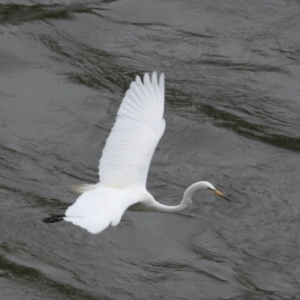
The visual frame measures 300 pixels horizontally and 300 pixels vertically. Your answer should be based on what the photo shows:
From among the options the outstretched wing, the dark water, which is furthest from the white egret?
the dark water

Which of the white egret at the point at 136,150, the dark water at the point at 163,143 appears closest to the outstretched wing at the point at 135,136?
the white egret at the point at 136,150

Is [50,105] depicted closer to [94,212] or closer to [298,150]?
[298,150]

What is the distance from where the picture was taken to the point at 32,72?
26.1ft

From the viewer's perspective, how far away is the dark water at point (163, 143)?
609cm

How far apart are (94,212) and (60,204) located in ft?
7.00

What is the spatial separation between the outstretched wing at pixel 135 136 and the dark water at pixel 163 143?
836 mm

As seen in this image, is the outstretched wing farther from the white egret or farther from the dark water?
the dark water

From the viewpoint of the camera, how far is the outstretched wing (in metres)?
5.60

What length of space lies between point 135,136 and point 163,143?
1.63 meters

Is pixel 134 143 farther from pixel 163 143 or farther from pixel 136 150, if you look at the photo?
pixel 163 143

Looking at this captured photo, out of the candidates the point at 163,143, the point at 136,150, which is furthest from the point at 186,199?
the point at 163,143

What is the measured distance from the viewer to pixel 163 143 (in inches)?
289

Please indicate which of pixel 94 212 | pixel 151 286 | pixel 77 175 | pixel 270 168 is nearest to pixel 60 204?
pixel 77 175

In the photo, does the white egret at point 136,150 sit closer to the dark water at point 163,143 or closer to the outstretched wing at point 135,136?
the outstretched wing at point 135,136
